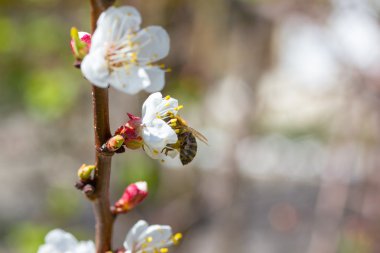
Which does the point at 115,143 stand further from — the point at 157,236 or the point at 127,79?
the point at 157,236

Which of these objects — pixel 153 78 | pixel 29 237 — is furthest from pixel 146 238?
pixel 29 237

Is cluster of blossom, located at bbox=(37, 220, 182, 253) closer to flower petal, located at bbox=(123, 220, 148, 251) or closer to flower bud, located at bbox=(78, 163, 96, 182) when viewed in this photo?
flower petal, located at bbox=(123, 220, 148, 251)

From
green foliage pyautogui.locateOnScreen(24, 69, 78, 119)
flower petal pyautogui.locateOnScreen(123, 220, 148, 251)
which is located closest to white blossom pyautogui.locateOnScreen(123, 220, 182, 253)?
flower petal pyautogui.locateOnScreen(123, 220, 148, 251)

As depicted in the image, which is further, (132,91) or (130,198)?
(130,198)

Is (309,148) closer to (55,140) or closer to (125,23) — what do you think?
(55,140)

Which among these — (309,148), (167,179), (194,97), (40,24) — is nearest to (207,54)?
(194,97)

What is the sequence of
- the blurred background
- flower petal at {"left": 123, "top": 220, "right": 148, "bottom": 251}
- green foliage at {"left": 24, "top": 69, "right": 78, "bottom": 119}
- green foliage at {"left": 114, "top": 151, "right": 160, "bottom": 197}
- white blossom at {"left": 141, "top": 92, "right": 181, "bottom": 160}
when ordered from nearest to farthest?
white blossom at {"left": 141, "top": 92, "right": 181, "bottom": 160} < flower petal at {"left": 123, "top": 220, "right": 148, "bottom": 251} < the blurred background < green foliage at {"left": 114, "top": 151, "right": 160, "bottom": 197} < green foliage at {"left": 24, "top": 69, "right": 78, "bottom": 119}
